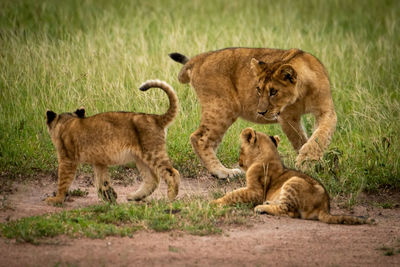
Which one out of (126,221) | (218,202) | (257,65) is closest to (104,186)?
(126,221)

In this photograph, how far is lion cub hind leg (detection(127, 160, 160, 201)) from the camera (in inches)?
259

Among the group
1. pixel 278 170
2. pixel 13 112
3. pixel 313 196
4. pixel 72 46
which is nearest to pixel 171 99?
pixel 278 170

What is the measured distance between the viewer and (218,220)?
581cm

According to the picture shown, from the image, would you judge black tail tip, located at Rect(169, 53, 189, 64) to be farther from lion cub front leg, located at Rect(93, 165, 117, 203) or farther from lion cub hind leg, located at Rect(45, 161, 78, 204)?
lion cub hind leg, located at Rect(45, 161, 78, 204)

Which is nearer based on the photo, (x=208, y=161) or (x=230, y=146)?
(x=208, y=161)

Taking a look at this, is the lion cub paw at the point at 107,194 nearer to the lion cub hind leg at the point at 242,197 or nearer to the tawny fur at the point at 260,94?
the lion cub hind leg at the point at 242,197

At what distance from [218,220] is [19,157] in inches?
118

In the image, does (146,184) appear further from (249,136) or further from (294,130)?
(294,130)

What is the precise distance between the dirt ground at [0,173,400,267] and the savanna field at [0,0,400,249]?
0.85m

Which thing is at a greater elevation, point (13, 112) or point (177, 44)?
point (177, 44)

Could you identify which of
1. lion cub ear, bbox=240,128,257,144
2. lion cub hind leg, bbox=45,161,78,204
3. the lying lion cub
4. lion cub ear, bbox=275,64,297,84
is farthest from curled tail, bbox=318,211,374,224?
lion cub hind leg, bbox=45,161,78,204

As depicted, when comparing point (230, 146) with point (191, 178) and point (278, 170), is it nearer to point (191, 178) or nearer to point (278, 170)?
point (191, 178)

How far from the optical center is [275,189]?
630 cm

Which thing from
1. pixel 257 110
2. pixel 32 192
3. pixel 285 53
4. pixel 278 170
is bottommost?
pixel 32 192
